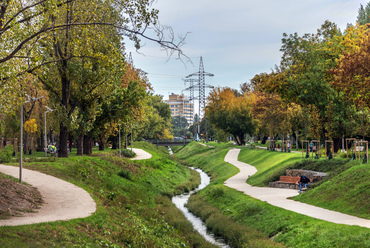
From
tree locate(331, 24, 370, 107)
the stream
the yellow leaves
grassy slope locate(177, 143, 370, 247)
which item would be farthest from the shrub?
the yellow leaves

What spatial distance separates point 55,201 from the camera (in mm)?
17438

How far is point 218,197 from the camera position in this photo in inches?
1115

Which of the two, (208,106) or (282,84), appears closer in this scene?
(282,84)

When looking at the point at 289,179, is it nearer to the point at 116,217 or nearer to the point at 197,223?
the point at 197,223

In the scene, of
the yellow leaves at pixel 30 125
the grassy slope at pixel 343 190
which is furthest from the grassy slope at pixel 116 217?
the yellow leaves at pixel 30 125

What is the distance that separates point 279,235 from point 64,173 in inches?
549

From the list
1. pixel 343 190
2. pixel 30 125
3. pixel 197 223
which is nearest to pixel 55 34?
pixel 197 223

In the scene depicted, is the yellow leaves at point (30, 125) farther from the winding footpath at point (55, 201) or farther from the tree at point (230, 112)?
the tree at point (230, 112)

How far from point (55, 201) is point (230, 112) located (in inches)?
2186

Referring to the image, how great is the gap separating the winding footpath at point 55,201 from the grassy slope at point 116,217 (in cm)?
54

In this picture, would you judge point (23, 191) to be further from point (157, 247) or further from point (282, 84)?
point (282, 84)

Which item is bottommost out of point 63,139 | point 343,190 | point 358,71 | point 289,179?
point 289,179

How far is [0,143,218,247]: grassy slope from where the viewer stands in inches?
435

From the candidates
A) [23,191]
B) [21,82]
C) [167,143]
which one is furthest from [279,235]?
[167,143]
